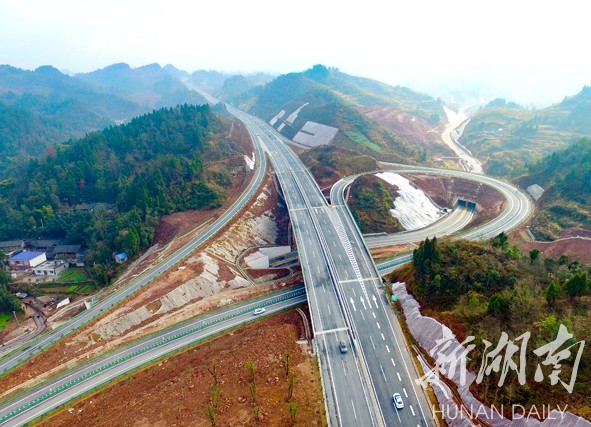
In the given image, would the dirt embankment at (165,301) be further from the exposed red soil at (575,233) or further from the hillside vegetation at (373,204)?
the exposed red soil at (575,233)

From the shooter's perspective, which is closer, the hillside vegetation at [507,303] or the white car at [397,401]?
the hillside vegetation at [507,303]

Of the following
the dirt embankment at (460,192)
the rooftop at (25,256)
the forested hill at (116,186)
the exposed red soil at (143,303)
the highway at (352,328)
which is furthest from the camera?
the dirt embankment at (460,192)

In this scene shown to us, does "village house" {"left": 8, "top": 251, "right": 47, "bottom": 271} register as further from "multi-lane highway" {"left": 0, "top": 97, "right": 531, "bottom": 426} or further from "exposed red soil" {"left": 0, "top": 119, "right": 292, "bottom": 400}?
"multi-lane highway" {"left": 0, "top": 97, "right": 531, "bottom": 426}

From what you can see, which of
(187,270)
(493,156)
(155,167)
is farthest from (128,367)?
(493,156)

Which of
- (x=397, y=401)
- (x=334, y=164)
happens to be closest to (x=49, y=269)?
(x=397, y=401)

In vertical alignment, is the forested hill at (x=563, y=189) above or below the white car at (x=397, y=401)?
above

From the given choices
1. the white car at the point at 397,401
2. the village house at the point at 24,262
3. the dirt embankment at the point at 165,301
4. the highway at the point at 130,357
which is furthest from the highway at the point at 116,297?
the white car at the point at 397,401

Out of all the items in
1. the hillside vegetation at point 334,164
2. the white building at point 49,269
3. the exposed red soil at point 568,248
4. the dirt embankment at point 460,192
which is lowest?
the white building at point 49,269
